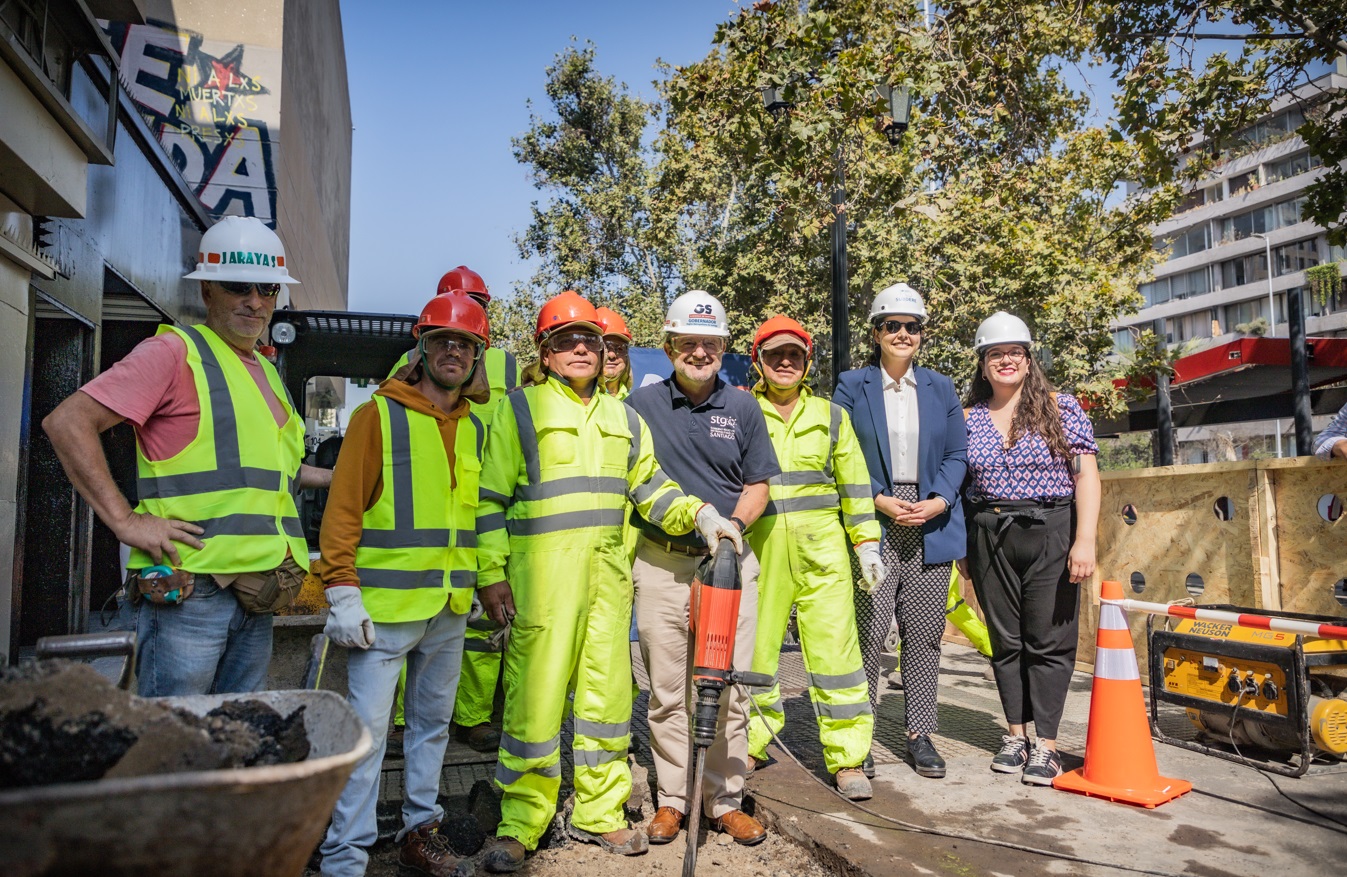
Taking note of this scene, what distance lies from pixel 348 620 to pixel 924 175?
35.3 ft

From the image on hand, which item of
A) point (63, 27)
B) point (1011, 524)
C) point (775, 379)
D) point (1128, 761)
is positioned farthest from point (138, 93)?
point (1128, 761)

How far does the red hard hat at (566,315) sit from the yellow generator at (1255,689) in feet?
11.8

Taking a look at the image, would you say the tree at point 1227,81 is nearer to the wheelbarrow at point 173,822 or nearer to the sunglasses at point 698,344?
the sunglasses at point 698,344

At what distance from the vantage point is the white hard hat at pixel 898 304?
485 cm

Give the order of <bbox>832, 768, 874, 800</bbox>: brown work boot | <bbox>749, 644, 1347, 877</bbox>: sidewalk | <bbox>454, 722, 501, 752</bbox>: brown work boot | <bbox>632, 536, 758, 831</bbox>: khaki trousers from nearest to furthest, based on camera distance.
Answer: <bbox>749, 644, 1347, 877</bbox>: sidewalk < <bbox>632, 536, 758, 831</bbox>: khaki trousers < <bbox>832, 768, 874, 800</bbox>: brown work boot < <bbox>454, 722, 501, 752</bbox>: brown work boot

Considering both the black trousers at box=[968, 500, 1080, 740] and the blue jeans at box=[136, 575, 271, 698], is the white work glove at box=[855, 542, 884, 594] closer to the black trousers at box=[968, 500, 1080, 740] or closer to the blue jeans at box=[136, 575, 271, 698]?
the black trousers at box=[968, 500, 1080, 740]

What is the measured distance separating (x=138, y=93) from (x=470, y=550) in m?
13.8

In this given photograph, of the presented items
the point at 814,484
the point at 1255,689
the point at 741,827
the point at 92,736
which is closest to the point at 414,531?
the point at 741,827

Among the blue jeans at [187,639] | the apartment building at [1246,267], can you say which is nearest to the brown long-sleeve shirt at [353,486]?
the blue jeans at [187,639]

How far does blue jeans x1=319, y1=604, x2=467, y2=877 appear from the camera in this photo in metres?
3.16

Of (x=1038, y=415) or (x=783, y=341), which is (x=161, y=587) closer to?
(x=783, y=341)

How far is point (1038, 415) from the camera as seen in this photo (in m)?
4.63

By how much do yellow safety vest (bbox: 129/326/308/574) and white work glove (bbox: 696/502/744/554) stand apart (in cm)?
147

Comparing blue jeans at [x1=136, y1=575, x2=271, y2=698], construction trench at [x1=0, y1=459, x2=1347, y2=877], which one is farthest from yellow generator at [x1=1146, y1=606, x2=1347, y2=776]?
blue jeans at [x1=136, y1=575, x2=271, y2=698]
